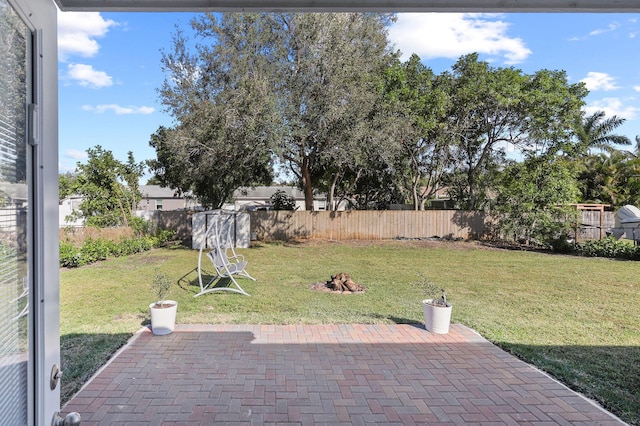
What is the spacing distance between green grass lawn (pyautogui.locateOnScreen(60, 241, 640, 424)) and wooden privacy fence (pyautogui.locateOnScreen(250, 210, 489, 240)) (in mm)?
4985

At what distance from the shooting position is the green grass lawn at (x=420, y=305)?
379cm

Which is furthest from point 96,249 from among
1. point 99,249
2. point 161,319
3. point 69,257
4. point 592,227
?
point 592,227

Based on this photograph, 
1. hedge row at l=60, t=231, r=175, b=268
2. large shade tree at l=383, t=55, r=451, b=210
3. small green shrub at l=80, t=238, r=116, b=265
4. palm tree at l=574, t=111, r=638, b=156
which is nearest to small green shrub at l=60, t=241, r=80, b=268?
hedge row at l=60, t=231, r=175, b=268

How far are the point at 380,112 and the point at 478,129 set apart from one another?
17.7ft

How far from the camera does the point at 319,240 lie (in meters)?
15.8

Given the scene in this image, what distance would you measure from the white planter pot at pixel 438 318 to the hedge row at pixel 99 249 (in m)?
8.42

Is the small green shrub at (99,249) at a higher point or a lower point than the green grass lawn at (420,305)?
higher

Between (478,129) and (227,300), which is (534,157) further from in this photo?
(227,300)

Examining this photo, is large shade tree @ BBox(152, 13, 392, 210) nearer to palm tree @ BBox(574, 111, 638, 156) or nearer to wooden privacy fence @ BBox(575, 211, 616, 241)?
wooden privacy fence @ BBox(575, 211, 616, 241)

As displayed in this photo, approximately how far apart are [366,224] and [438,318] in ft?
38.8

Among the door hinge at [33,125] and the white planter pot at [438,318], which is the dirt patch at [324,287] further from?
the door hinge at [33,125]

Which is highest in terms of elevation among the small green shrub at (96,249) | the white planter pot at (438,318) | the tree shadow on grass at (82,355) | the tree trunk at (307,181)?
the tree trunk at (307,181)

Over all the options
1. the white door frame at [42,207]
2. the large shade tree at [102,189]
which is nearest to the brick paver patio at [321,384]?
the white door frame at [42,207]

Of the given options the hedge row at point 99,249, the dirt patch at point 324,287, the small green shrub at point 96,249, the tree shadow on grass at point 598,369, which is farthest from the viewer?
the small green shrub at point 96,249
